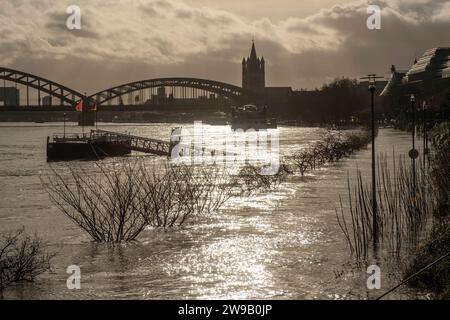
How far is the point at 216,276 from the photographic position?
1683 cm

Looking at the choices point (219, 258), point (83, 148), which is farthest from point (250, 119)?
point (219, 258)

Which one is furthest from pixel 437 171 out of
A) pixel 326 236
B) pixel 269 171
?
pixel 269 171

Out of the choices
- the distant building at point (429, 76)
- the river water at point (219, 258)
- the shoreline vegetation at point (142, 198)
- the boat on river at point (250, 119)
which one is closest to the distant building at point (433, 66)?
the distant building at point (429, 76)

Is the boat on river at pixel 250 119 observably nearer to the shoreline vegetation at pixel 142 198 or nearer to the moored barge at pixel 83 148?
the moored barge at pixel 83 148

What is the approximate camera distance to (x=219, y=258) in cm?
1878

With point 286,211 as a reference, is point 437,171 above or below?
above

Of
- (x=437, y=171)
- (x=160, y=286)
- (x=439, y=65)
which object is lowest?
(x=160, y=286)

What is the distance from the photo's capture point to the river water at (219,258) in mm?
15516

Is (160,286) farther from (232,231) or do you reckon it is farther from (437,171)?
(437,171)

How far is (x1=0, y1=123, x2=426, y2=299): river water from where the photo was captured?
1552 centimetres

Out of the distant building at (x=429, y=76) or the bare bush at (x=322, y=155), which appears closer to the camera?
the bare bush at (x=322, y=155)

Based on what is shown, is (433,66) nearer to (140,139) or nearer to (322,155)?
(140,139)

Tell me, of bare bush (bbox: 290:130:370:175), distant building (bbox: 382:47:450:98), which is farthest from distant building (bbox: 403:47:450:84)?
bare bush (bbox: 290:130:370:175)

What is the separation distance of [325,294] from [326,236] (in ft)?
19.6
